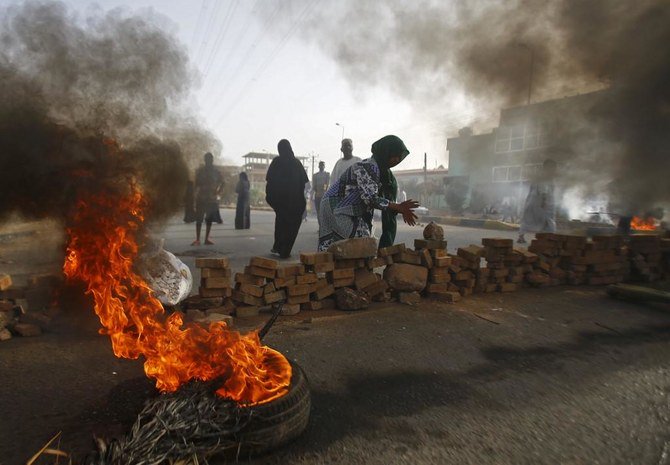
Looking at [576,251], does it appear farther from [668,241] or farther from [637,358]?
[637,358]

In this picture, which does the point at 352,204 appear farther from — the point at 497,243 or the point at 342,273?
the point at 497,243

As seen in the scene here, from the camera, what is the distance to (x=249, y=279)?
403 cm

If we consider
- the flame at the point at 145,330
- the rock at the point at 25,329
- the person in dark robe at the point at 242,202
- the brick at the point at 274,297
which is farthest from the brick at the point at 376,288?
the person in dark robe at the point at 242,202

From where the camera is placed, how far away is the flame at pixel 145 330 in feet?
6.84

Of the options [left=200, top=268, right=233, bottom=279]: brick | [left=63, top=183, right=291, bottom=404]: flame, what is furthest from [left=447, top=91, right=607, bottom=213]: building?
[left=63, top=183, right=291, bottom=404]: flame

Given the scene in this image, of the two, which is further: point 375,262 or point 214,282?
point 375,262

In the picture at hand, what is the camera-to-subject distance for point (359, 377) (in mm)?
2887

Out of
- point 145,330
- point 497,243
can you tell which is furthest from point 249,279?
point 497,243

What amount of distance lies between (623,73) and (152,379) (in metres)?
7.85

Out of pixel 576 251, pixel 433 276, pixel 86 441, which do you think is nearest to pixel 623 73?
pixel 576 251

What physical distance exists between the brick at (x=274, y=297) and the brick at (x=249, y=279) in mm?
138

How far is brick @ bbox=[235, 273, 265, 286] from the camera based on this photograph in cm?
398

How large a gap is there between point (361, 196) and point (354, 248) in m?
0.55

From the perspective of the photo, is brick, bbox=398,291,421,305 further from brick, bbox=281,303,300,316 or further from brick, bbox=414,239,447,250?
brick, bbox=281,303,300,316
